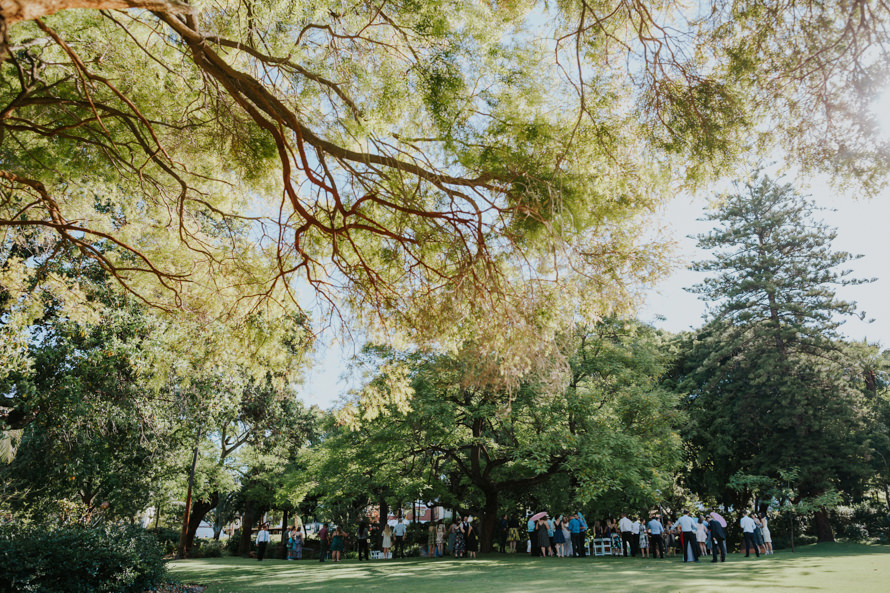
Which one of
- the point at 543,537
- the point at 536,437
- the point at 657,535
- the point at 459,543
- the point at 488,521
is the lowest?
the point at 459,543

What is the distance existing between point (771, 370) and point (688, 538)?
13.2 m

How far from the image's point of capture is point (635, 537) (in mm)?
19094

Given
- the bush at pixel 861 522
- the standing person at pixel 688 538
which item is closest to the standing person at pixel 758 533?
the standing person at pixel 688 538

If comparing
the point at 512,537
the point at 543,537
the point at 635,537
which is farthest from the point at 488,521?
the point at 635,537

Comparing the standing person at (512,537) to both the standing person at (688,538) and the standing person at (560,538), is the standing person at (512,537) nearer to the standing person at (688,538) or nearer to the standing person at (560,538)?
the standing person at (560,538)

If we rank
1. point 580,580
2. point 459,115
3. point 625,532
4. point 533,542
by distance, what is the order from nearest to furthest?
point 459,115, point 580,580, point 625,532, point 533,542

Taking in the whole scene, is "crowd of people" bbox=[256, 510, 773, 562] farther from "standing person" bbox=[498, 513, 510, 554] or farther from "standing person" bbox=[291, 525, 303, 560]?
"standing person" bbox=[498, 513, 510, 554]

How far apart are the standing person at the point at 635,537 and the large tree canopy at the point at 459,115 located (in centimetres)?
1507

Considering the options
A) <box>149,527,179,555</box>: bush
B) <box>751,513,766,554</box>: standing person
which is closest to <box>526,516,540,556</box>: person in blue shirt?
<box>751,513,766,554</box>: standing person

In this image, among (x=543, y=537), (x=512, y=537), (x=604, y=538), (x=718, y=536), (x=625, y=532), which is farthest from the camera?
(x=512, y=537)

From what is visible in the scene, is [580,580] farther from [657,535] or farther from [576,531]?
[576,531]

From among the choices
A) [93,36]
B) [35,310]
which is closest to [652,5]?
[93,36]

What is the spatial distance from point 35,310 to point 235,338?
3.29 m

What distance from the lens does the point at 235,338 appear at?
8297 millimetres
